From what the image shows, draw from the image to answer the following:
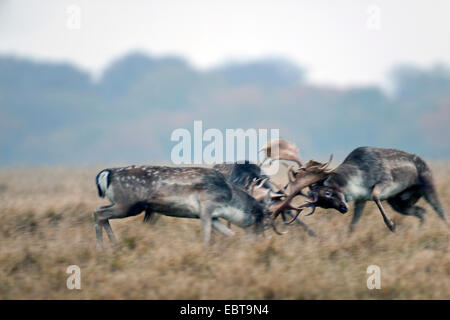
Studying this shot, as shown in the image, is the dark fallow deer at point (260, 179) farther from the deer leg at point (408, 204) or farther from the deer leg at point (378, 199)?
the deer leg at point (408, 204)

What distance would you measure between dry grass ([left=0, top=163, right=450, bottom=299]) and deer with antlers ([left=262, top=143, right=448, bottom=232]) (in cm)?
50

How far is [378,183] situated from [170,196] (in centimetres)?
345

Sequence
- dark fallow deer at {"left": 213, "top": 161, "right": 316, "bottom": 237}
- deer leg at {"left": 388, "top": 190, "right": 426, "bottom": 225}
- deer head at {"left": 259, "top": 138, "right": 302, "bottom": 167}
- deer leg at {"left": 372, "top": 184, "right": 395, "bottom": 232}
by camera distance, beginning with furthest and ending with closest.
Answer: deer head at {"left": 259, "top": 138, "right": 302, "bottom": 167} → deer leg at {"left": 388, "top": 190, "right": 426, "bottom": 225} → dark fallow deer at {"left": 213, "top": 161, "right": 316, "bottom": 237} → deer leg at {"left": 372, "top": 184, "right": 395, "bottom": 232}

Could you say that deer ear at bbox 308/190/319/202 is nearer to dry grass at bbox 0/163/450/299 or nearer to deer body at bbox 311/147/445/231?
deer body at bbox 311/147/445/231

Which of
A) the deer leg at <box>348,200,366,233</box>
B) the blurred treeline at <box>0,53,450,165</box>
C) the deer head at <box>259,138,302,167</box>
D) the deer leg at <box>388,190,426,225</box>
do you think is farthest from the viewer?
the blurred treeline at <box>0,53,450,165</box>

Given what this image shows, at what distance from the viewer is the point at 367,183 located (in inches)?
424

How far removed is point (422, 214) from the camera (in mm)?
11516

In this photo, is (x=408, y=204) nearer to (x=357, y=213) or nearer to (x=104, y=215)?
(x=357, y=213)

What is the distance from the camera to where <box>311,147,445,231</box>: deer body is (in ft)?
34.7

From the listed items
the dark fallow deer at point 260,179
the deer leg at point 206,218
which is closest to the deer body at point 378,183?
the dark fallow deer at point 260,179

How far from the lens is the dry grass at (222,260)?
27.4ft

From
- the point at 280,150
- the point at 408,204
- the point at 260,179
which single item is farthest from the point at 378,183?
the point at 260,179

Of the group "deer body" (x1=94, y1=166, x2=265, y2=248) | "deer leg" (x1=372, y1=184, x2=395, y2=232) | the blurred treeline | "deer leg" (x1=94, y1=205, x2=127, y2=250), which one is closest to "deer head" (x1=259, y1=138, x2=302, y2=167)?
"deer body" (x1=94, y1=166, x2=265, y2=248)
